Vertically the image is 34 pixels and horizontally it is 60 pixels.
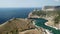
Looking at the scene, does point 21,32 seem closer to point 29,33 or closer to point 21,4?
point 29,33

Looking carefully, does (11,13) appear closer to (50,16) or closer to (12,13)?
(12,13)

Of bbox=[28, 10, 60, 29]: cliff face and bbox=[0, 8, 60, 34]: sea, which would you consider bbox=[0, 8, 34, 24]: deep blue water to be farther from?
bbox=[28, 10, 60, 29]: cliff face

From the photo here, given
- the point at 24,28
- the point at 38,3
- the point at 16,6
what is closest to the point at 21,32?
the point at 24,28

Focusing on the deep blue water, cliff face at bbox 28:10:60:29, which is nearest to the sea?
the deep blue water

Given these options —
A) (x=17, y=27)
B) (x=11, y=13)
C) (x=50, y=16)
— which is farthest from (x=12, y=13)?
(x=50, y=16)

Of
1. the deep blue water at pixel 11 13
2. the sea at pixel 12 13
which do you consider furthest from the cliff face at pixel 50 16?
the deep blue water at pixel 11 13

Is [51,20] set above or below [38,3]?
below
